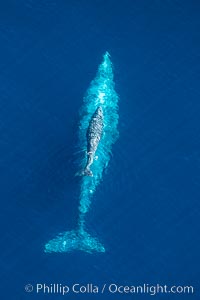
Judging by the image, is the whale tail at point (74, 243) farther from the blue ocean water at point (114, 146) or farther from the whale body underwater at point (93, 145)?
the blue ocean water at point (114, 146)

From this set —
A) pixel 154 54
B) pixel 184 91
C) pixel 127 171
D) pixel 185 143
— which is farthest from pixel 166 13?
pixel 127 171

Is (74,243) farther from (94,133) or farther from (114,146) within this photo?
(94,133)

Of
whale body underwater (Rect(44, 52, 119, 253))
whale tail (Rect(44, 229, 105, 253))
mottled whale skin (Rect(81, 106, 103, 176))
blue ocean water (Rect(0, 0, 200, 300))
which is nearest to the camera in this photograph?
blue ocean water (Rect(0, 0, 200, 300))

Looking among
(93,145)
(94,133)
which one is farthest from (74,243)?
(94,133)

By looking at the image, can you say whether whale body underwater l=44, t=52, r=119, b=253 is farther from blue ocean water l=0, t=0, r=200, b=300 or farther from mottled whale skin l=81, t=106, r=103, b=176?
blue ocean water l=0, t=0, r=200, b=300

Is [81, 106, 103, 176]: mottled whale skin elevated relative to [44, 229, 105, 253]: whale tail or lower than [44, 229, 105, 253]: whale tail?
elevated

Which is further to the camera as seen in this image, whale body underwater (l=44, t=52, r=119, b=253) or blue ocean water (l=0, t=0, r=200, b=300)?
whale body underwater (l=44, t=52, r=119, b=253)

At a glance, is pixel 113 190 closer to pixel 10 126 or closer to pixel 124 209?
pixel 124 209

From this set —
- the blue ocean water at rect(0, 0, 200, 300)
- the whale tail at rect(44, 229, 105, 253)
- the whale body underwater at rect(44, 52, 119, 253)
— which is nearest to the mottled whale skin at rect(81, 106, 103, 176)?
the whale body underwater at rect(44, 52, 119, 253)
